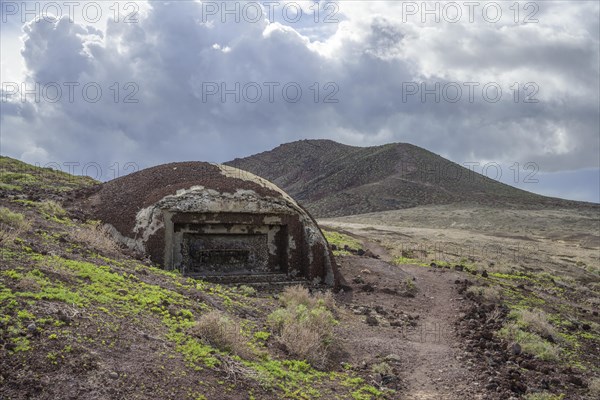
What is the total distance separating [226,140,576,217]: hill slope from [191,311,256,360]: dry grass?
53628mm

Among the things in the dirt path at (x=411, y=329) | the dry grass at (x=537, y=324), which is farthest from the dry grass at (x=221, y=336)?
the dry grass at (x=537, y=324)

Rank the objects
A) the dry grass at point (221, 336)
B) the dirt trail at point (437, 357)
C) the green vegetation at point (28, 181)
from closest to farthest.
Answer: the dry grass at point (221, 336)
the dirt trail at point (437, 357)
the green vegetation at point (28, 181)

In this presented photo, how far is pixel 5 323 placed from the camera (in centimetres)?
535

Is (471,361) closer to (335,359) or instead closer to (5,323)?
(335,359)

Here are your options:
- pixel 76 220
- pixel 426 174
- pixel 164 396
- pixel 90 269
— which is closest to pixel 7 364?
pixel 164 396

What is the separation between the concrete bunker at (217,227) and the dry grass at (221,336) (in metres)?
5.28

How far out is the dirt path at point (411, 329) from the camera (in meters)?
7.55

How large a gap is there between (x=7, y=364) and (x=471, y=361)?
692cm

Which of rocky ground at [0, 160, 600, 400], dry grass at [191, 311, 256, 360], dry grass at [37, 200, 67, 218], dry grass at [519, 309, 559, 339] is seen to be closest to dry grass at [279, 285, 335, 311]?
rocky ground at [0, 160, 600, 400]

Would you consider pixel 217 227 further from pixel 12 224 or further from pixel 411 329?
pixel 411 329

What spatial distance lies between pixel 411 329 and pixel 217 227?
543cm

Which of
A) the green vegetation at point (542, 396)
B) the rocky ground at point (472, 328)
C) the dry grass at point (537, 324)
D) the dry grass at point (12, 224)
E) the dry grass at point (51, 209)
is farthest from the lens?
the dry grass at point (51, 209)

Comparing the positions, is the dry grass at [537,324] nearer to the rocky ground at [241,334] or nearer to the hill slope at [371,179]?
the rocky ground at [241,334]

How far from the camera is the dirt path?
755 centimetres
